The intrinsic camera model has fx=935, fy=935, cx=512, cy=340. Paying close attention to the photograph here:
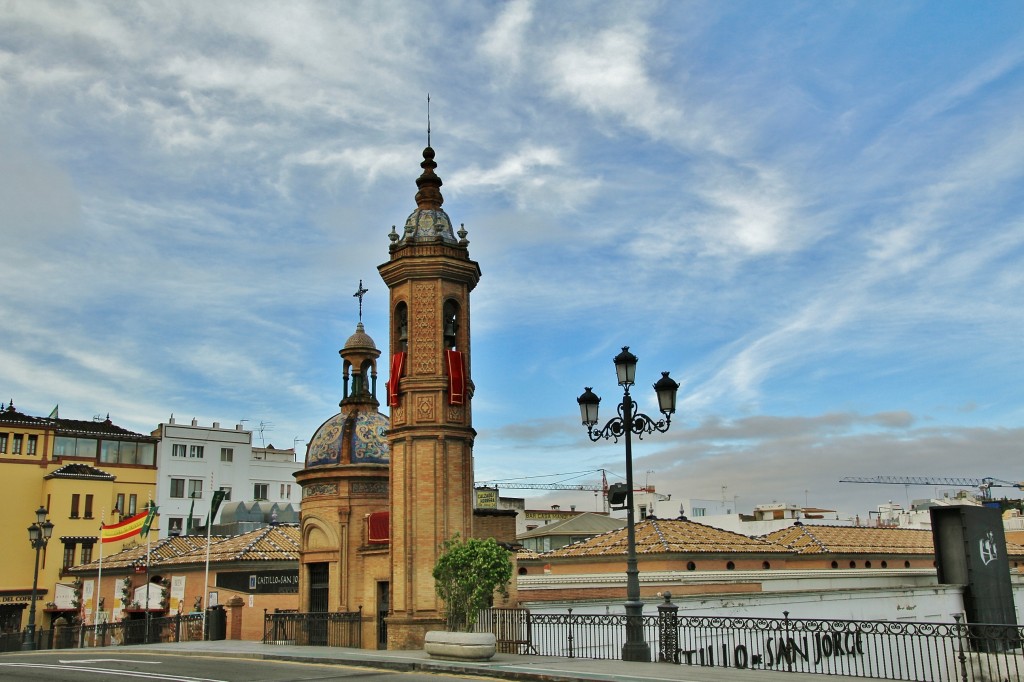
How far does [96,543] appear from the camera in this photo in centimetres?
6312

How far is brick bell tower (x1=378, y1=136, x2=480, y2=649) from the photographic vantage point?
26656 millimetres

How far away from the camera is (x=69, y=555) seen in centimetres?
6312

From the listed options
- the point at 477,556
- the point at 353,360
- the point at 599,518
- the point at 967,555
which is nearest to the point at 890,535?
the point at 967,555

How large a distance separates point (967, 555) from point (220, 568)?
109 ft

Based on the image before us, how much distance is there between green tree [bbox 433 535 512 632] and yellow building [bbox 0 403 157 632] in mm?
41313

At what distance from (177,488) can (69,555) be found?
1312cm

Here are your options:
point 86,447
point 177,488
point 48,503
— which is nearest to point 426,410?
point 48,503

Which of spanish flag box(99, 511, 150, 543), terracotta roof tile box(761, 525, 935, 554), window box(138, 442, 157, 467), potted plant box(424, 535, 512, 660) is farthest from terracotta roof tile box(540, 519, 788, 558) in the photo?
window box(138, 442, 157, 467)

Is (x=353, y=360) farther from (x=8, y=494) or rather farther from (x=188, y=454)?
(x=188, y=454)

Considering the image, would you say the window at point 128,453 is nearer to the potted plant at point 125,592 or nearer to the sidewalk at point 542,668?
the potted plant at point 125,592

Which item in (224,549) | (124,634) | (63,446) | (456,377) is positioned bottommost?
(124,634)

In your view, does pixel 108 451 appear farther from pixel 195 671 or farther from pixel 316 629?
pixel 195 671

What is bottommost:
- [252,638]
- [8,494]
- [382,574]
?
[252,638]

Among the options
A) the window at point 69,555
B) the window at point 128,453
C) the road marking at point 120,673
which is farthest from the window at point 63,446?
the road marking at point 120,673
